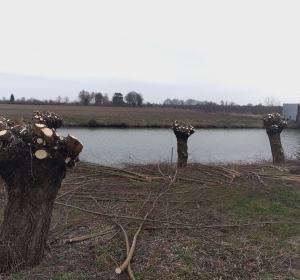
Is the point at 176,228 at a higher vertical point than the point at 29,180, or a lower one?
lower

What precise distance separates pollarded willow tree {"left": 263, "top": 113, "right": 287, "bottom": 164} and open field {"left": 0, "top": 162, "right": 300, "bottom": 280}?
11.2 feet

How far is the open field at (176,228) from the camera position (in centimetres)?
336

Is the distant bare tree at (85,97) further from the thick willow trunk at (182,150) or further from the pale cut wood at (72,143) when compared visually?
the pale cut wood at (72,143)

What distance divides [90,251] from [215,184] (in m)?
4.34

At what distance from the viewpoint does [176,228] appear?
4516 mm

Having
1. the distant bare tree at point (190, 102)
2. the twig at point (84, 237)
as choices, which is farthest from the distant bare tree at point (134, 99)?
the twig at point (84, 237)

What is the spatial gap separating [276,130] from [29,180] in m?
9.92

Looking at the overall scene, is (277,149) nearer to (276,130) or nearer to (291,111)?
(276,130)

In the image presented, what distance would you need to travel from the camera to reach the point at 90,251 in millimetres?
3738

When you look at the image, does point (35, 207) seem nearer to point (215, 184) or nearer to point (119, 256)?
point (119, 256)

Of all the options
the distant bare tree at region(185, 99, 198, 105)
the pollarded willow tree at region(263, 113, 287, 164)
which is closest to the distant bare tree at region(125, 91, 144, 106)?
the distant bare tree at region(185, 99, 198, 105)

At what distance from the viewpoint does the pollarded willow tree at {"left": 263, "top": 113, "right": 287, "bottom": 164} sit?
10.9 meters

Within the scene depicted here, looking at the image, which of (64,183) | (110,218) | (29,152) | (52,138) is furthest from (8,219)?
(64,183)

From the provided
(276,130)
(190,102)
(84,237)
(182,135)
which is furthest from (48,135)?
(190,102)
